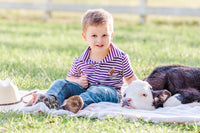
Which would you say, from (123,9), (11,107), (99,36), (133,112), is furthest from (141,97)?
(123,9)

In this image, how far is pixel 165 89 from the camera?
3.98 m

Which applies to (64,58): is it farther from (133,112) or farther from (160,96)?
(133,112)

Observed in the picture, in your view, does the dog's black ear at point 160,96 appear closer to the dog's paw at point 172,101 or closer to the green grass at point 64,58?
the dog's paw at point 172,101

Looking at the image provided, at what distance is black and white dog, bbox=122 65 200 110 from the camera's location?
3.60 m

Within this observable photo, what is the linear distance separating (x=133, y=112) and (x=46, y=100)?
2.53 feet

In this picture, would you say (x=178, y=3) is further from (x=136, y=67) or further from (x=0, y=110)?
(x=0, y=110)

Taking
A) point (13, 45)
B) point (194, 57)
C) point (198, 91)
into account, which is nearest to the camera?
point (198, 91)

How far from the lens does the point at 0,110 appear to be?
346 centimetres

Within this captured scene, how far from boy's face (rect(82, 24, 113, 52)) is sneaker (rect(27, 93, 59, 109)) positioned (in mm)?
750

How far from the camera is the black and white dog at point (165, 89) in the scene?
11.8 feet

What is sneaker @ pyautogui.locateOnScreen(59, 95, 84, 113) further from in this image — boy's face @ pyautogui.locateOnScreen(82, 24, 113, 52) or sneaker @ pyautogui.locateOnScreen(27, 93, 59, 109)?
boy's face @ pyautogui.locateOnScreen(82, 24, 113, 52)

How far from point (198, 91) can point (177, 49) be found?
2.78m

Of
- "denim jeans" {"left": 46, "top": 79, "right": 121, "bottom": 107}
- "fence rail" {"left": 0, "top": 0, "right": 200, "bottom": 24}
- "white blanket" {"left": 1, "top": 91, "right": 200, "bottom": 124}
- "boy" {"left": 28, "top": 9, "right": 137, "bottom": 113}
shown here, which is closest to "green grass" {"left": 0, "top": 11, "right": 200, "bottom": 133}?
"white blanket" {"left": 1, "top": 91, "right": 200, "bottom": 124}

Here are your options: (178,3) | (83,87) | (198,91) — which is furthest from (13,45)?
(178,3)
